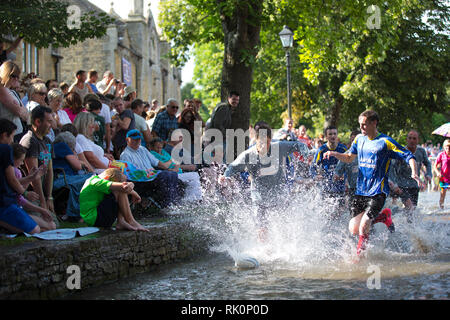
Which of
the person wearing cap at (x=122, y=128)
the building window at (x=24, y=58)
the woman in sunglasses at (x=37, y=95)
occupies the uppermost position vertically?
the building window at (x=24, y=58)

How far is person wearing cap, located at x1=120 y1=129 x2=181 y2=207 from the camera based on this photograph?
10664 millimetres

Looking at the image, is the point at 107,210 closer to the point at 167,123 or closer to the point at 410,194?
the point at 167,123

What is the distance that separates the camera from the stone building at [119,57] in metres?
31.6

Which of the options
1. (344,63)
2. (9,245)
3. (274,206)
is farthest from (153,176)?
(344,63)

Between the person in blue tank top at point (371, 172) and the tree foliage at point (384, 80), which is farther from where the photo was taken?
the tree foliage at point (384, 80)

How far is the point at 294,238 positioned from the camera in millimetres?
10016

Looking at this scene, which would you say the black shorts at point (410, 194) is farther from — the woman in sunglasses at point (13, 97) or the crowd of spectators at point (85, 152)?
the woman in sunglasses at point (13, 97)

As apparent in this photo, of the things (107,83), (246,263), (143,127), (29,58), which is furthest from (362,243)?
(29,58)

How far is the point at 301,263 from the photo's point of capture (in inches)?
343

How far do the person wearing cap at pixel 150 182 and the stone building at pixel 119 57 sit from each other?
16125 millimetres

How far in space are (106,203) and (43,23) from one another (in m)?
6.18

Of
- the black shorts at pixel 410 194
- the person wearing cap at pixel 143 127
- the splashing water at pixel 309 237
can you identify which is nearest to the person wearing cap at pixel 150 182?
the splashing water at pixel 309 237

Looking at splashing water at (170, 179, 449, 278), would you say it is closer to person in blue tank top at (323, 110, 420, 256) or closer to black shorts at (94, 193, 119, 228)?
person in blue tank top at (323, 110, 420, 256)

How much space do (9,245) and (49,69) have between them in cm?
2713
